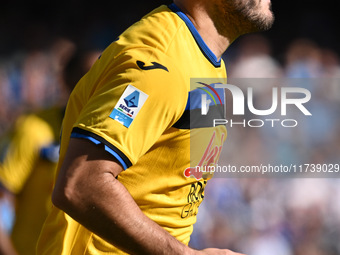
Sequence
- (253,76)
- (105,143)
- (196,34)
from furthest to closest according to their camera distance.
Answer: (253,76), (196,34), (105,143)

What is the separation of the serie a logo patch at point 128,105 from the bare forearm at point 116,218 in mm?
172

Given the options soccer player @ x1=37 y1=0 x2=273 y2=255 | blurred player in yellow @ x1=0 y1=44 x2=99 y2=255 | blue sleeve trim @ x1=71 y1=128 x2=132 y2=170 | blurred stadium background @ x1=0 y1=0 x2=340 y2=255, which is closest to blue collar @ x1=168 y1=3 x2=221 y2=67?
soccer player @ x1=37 y1=0 x2=273 y2=255

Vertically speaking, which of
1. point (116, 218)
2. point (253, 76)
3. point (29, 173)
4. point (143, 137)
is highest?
point (143, 137)

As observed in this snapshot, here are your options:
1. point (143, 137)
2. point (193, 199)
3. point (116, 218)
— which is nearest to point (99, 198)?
point (116, 218)

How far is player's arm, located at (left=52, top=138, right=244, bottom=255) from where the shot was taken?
1589mm

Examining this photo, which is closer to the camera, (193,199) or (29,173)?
(193,199)

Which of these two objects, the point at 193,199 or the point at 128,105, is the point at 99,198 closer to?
the point at 128,105

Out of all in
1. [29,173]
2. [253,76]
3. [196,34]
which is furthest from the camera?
[253,76]

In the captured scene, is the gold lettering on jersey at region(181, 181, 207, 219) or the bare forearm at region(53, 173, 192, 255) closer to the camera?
the bare forearm at region(53, 173, 192, 255)

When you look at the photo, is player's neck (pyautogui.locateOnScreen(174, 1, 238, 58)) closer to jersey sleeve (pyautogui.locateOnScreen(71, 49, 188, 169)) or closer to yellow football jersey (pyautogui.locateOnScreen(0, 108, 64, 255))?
jersey sleeve (pyautogui.locateOnScreen(71, 49, 188, 169))

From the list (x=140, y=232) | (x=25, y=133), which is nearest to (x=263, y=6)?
(x=140, y=232)

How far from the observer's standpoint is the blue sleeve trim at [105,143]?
159 cm

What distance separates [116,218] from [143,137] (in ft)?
0.83

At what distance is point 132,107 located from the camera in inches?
64.6
